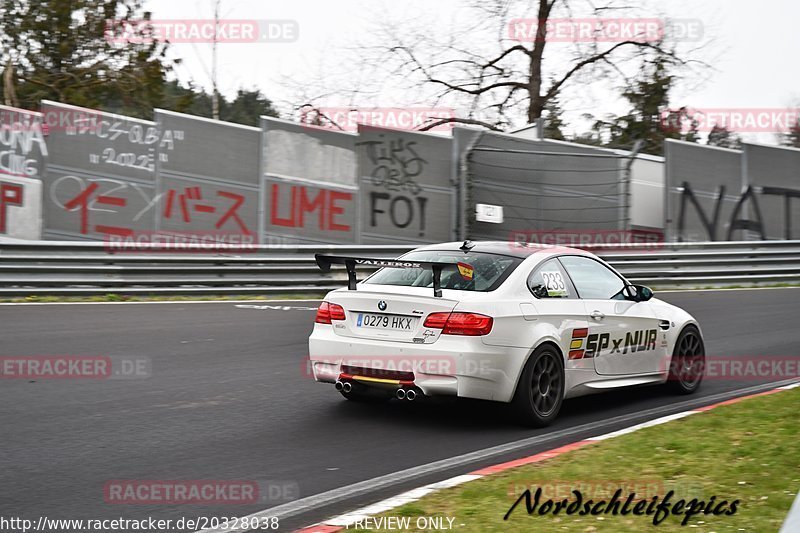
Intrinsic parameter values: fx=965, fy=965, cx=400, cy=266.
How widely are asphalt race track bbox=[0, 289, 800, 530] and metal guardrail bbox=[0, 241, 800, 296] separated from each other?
3.32 meters

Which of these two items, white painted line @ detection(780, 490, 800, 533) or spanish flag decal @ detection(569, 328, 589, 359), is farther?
spanish flag decal @ detection(569, 328, 589, 359)

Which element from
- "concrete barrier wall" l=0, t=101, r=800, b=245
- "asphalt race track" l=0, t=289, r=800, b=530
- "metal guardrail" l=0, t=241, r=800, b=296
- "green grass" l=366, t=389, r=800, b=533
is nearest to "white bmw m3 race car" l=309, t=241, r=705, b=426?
"asphalt race track" l=0, t=289, r=800, b=530

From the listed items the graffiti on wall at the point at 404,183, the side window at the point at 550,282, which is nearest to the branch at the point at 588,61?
the graffiti on wall at the point at 404,183

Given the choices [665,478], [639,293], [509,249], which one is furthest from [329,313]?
[665,478]

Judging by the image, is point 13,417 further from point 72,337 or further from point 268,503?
point 72,337

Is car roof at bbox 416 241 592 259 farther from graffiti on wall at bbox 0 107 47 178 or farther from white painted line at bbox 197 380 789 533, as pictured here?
graffiti on wall at bbox 0 107 47 178

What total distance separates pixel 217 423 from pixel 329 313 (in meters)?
1.24

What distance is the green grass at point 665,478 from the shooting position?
486cm

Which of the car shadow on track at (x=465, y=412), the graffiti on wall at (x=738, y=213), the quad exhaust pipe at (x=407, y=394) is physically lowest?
the car shadow on track at (x=465, y=412)

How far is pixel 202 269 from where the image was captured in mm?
16938

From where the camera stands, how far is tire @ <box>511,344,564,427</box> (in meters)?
7.46

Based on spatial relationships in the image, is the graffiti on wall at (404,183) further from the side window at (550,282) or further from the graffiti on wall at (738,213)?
the side window at (550,282)

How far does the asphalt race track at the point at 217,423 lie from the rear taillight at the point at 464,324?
81 cm

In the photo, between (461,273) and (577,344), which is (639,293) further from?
(461,273)
